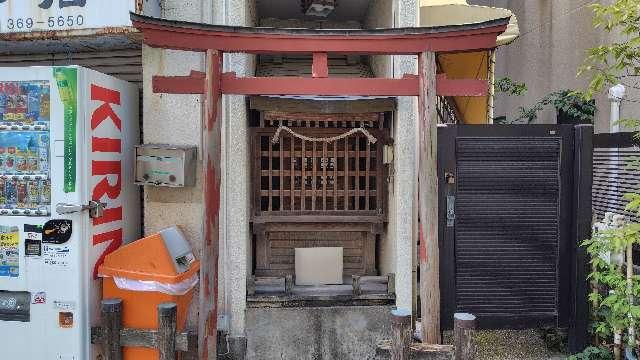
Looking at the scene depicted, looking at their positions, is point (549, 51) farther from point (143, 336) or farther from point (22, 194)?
point (22, 194)

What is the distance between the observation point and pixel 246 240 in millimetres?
7090

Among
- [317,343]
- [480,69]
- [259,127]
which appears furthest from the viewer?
[480,69]

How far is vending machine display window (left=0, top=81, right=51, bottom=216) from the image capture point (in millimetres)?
5855

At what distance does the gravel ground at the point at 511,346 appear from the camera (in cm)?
A: 661

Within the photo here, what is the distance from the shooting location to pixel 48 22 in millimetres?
6461

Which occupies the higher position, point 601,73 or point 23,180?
point 601,73

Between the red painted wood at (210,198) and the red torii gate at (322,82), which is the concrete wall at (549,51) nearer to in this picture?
the red torii gate at (322,82)

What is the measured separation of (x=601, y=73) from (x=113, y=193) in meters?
6.79

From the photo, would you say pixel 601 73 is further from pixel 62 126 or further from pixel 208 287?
pixel 62 126

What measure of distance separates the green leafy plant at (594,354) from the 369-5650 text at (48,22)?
26.8 feet

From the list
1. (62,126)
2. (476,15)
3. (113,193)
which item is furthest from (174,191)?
(476,15)

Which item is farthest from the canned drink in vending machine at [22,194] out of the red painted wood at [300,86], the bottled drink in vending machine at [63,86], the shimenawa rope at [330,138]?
the shimenawa rope at [330,138]

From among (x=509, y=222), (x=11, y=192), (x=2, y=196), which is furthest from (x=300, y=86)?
(x=2, y=196)

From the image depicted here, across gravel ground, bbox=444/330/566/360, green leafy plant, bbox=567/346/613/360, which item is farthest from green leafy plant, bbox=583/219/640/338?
gravel ground, bbox=444/330/566/360
